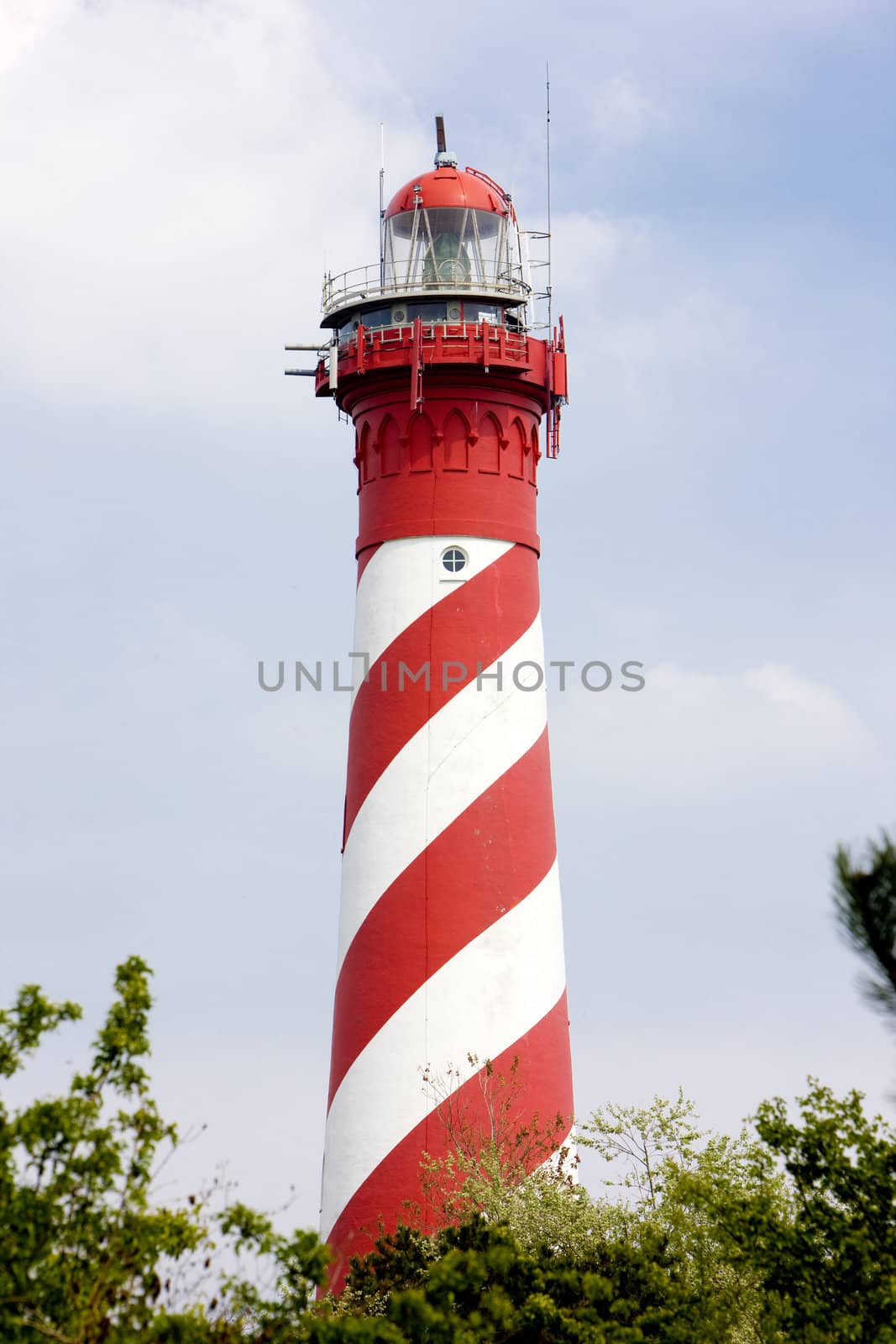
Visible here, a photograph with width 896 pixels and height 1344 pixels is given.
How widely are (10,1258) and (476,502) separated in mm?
14398

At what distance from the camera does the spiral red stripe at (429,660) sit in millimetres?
26297

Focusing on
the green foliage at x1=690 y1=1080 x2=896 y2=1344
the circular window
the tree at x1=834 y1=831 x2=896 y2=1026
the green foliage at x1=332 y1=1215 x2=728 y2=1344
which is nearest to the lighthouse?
the circular window

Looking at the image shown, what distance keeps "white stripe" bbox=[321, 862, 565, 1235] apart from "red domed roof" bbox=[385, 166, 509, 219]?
9364 millimetres

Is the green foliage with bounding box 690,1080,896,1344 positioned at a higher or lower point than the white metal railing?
lower

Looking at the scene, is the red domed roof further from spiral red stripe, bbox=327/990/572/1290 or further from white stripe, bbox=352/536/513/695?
spiral red stripe, bbox=327/990/572/1290

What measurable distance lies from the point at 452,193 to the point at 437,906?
380 inches

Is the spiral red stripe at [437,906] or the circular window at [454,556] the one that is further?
the circular window at [454,556]

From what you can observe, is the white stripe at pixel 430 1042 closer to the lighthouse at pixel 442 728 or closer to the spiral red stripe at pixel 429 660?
the lighthouse at pixel 442 728

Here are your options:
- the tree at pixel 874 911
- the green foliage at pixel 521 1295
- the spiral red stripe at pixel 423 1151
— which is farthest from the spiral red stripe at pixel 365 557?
the tree at pixel 874 911

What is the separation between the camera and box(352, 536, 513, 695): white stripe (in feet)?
87.1

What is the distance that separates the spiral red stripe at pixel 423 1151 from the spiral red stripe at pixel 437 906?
132cm

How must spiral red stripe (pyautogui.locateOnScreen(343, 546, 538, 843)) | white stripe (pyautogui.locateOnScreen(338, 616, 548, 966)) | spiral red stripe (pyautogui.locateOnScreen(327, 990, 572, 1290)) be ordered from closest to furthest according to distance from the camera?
spiral red stripe (pyautogui.locateOnScreen(327, 990, 572, 1290)) → white stripe (pyautogui.locateOnScreen(338, 616, 548, 966)) → spiral red stripe (pyautogui.locateOnScreen(343, 546, 538, 843))

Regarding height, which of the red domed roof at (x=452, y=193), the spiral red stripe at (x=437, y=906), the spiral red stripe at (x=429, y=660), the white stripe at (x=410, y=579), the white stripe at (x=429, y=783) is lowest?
the spiral red stripe at (x=437, y=906)

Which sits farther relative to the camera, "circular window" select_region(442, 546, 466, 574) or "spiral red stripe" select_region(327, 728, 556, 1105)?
"circular window" select_region(442, 546, 466, 574)
